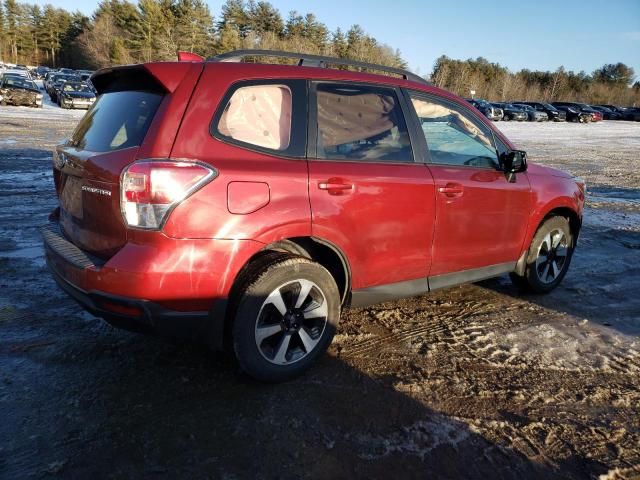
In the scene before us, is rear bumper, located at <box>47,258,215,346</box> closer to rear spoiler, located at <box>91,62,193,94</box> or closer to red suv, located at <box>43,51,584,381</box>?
red suv, located at <box>43,51,584,381</box>

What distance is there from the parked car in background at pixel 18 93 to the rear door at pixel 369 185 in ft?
93.7

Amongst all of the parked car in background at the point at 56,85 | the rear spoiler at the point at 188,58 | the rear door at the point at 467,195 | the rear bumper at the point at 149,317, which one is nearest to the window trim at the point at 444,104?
the rear door at the point at 467,195

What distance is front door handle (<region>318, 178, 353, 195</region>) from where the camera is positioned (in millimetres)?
2985

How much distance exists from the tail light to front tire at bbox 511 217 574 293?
3.35 m

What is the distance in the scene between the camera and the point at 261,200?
2.74 metres

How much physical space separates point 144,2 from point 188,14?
18.6 feet

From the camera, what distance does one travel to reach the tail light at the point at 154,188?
2.50 m

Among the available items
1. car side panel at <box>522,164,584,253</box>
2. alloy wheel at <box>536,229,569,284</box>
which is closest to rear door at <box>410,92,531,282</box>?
car side panel at <box>522,164,584,253</box>

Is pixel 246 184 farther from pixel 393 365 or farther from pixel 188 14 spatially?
pixel 188 14

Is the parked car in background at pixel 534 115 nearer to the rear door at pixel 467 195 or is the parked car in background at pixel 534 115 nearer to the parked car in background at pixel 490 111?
the parked car in background at pixel 490 111

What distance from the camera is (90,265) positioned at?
107 inches

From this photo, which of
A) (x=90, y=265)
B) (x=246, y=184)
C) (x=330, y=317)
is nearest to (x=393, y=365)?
(x=330, y=317)

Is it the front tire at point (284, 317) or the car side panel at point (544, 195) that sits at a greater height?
the car side panel at point (544, 195)

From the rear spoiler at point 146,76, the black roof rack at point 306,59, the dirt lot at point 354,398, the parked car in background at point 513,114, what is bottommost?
the dirt lot at point 354,398
